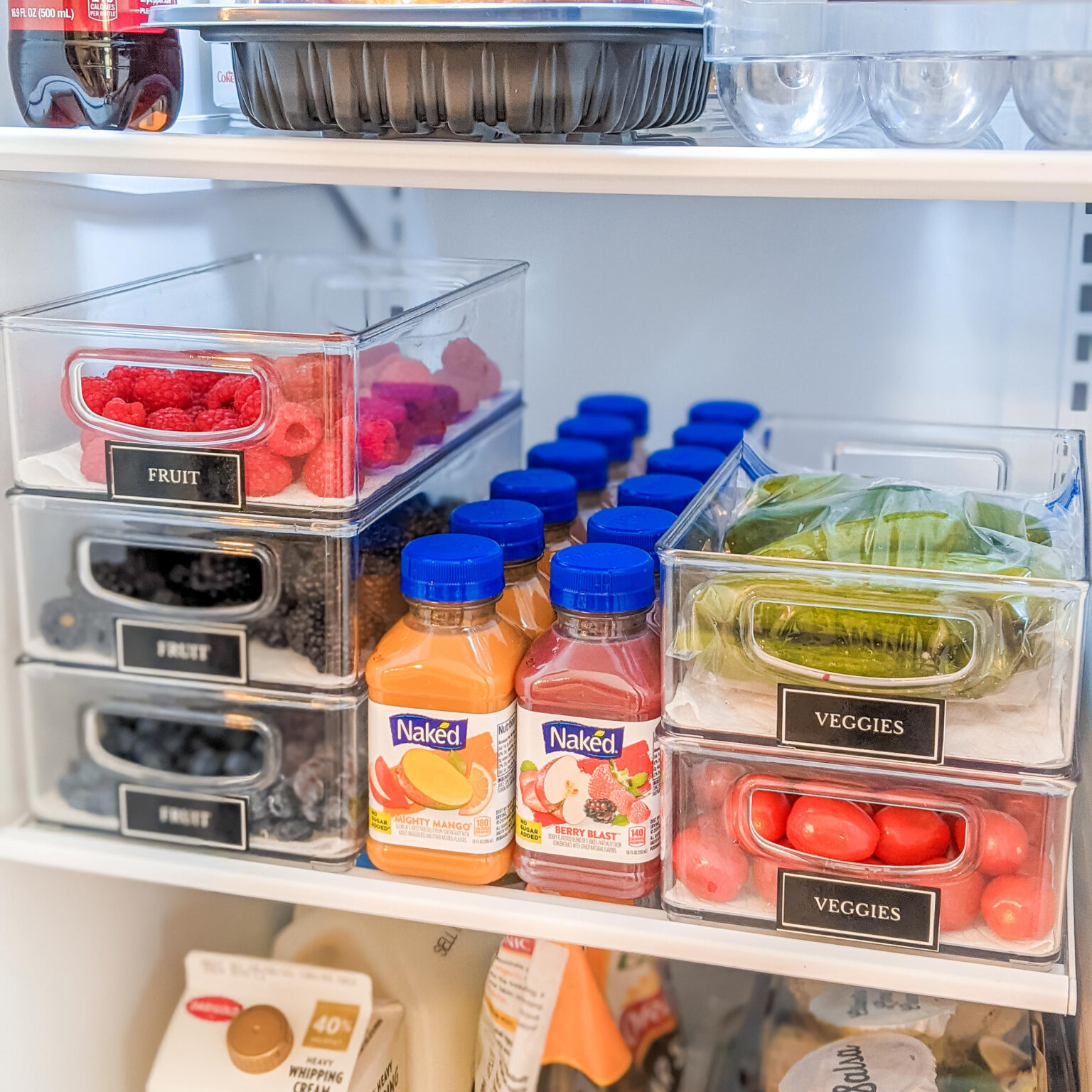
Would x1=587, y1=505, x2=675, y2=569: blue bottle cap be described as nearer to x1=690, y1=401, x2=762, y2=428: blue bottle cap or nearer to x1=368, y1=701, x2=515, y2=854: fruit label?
x1=368, y1=701, x2=515, y2=854: fruit label

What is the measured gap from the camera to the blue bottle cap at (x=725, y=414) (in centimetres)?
126

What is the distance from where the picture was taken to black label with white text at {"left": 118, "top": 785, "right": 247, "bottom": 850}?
93cm

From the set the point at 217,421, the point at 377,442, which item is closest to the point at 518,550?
the point at 377,442

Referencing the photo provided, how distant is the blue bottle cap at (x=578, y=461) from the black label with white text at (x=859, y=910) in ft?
1.47

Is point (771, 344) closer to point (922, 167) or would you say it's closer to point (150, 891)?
point (922, 167)

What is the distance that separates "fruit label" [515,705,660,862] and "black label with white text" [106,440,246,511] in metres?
0.26

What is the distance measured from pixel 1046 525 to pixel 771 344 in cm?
48

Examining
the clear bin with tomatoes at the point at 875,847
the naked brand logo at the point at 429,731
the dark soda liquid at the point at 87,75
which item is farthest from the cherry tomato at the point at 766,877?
the dark soda liquid at the point at 87,75

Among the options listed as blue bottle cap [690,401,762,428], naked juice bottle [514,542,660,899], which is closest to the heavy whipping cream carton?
naked juice bottle [514,542,660,899]

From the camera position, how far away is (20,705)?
3.16 feet

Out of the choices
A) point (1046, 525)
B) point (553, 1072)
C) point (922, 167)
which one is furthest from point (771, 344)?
point (553, 1072)

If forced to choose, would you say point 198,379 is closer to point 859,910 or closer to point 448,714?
point 448,714

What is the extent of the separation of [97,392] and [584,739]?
42 centimetres

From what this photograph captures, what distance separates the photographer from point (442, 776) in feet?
2.84
